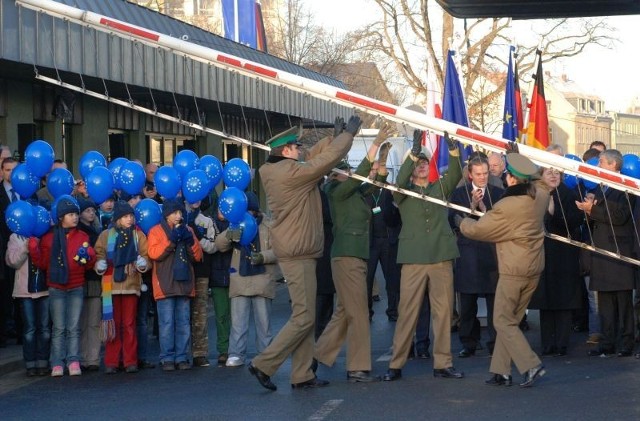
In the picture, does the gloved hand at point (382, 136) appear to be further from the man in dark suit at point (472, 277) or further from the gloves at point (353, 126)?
the man in dark suit at point (472, 277)

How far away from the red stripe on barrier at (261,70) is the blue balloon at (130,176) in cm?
221

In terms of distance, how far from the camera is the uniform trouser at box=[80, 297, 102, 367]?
12.1 m

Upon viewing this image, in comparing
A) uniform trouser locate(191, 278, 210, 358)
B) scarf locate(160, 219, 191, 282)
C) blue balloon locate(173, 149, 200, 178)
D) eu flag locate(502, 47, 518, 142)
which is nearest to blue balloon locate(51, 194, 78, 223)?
scarf locate(160, 219, 191, 282)

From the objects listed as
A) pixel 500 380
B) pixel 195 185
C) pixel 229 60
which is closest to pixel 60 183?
pixel 195 185

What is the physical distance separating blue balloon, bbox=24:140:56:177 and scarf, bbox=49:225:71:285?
129 cm

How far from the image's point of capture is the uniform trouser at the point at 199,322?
39.8ft

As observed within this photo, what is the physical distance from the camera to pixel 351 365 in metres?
10.9

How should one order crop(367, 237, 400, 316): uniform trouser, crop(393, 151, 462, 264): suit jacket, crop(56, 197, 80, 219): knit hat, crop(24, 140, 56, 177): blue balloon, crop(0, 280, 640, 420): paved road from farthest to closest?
crop(367, 237, 400, 316): uniform trouser < crop(24, 140, 56, 177): blue balloon < crop(56, 197, 80, 219): knit hat < crop(393, 151, 462, 264): suit jacket < crop(0, 280, 640, 420): paved road

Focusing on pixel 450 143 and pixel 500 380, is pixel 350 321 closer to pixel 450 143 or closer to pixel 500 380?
pixel 500 380

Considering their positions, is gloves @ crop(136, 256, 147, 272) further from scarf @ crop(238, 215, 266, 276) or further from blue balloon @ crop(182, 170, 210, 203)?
scarf @ crop(238, 215, 266, 276)

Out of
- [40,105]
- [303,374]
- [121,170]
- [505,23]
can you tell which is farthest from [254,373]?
[505,23]

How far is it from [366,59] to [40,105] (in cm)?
3493

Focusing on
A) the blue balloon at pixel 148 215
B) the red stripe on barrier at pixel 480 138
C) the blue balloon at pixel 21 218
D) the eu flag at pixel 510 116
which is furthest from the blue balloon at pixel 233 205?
the eu flag at pixel 510 116

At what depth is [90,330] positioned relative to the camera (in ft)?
39.8
